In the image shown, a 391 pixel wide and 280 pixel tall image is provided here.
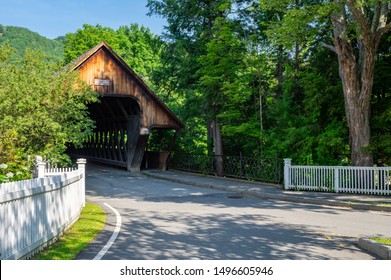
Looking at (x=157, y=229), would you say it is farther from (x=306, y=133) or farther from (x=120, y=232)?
(x=306, y=133)

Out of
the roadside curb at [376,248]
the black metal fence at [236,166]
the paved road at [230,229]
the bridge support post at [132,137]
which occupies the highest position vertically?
the bridge support post at [132,137]

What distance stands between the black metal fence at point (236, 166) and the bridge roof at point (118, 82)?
2970 millimetres

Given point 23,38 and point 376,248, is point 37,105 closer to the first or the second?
point 376,248

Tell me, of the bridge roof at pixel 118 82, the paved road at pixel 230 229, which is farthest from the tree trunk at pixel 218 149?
the paved road at pixel 230 229

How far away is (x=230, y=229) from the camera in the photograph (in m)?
8.90

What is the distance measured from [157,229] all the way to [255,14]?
62.6 feet

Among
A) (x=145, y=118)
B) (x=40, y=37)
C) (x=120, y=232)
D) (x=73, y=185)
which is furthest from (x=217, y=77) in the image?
(x=40, y=37)

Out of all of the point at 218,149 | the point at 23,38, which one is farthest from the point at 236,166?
the point at 23,38

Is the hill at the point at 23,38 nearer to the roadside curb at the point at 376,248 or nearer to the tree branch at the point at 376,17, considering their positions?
the tree branch at the point at 376,17

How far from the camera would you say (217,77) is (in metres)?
21.1

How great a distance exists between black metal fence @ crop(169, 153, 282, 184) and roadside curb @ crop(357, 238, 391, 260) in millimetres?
11316

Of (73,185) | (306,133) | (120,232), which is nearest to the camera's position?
(120,232)

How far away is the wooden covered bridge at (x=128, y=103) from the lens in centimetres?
2491

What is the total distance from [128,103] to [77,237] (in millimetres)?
22426
